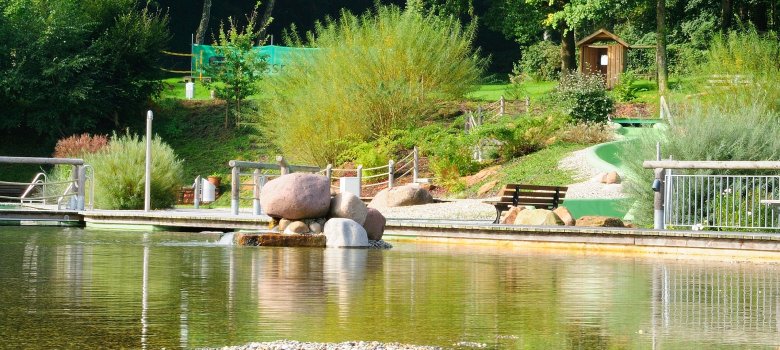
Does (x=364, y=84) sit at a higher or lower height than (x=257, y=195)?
higher

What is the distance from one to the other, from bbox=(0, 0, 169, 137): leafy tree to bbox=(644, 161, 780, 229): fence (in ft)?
78.8

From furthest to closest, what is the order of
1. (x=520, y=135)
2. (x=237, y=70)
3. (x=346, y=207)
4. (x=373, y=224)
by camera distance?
(x=237, y=70) → (x=520, y=135) → (x=373, y=224) → (x=346, y=207)

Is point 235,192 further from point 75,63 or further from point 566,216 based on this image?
point 75,63

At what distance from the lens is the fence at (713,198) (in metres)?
20.1

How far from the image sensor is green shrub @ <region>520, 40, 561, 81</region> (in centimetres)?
5016

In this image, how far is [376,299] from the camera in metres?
12.7

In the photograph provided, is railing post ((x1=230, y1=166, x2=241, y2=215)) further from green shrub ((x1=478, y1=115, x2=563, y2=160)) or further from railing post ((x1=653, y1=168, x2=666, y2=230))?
green shrub ((x1=478, y1=115, x2=563, y2=160))

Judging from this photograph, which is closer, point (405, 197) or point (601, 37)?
point (405, 197)

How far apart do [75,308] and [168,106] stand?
113 feet

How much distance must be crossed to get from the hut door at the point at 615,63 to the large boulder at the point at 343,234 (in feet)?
89.5

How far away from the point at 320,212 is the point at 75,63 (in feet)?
75.2

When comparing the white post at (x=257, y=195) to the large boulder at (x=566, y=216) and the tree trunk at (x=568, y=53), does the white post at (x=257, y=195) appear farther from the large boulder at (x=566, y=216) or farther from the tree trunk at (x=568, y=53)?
the tree trunk at (x=568, y=53)

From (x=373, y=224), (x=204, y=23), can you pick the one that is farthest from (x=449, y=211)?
(x=204, y=23)

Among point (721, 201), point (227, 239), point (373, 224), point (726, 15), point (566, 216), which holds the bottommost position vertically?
point (227, 239)
